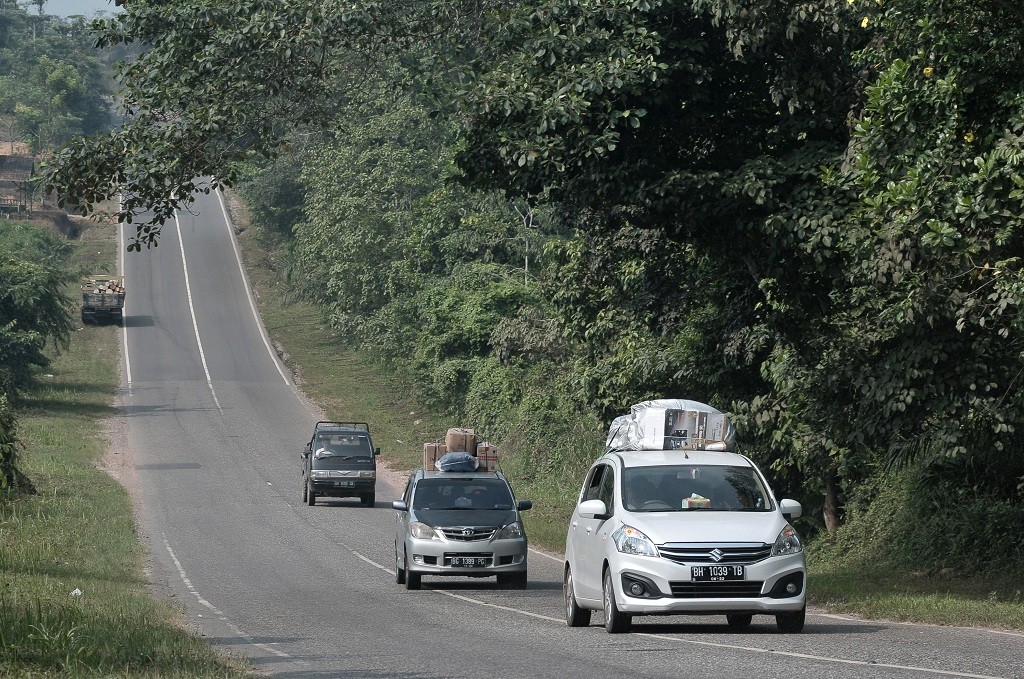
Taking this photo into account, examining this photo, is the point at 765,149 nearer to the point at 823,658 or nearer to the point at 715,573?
the point at 715,573

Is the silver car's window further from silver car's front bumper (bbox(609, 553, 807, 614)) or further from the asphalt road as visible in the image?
silver car's front bumper (bbox(609, 553, 807, 614))

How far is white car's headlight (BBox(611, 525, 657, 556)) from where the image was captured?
13406 mm

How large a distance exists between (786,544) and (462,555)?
330 inches

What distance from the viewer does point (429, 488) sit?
2275cm

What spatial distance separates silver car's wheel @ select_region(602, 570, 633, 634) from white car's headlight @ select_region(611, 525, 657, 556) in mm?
341

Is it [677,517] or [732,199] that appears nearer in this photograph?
[677,517]

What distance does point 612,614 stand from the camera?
13891 millimetres

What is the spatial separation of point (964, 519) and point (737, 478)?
27.7ft

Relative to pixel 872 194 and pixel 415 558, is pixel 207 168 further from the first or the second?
pixel 872 194

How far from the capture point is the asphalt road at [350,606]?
1177 centimetres

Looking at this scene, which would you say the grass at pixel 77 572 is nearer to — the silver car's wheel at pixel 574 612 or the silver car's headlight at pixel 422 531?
the silver car's headlight at pixel 422 531

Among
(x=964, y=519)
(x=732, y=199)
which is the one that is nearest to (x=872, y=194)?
(x=732, y=199)

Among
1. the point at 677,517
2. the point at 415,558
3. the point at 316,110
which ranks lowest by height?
the point at 415,558

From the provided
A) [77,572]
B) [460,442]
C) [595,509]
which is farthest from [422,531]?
[460,442]
